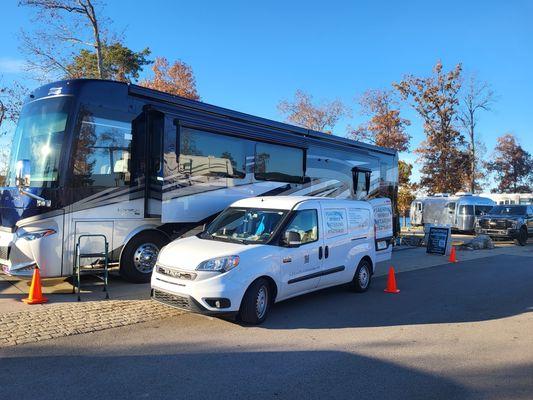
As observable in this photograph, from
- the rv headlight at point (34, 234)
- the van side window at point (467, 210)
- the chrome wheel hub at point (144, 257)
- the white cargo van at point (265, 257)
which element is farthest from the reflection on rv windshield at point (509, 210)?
the rv headlight at point (34, 234)

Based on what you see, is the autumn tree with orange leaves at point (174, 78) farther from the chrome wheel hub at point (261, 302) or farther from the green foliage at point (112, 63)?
the chrome wheel hub at point (261, 302)

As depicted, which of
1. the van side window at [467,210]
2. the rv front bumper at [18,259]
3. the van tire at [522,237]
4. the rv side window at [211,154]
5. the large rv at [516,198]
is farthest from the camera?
the large rv at [516,198]

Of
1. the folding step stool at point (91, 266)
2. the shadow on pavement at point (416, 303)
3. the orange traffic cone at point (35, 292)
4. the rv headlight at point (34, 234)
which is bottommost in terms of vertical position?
the shadow on pavement at point (416, 303)

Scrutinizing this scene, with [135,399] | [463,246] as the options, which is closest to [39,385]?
[135,399]

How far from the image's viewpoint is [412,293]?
9.16 meters

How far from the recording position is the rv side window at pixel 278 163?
37.7 ft

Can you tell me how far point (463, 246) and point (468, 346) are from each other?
1434 centimetres

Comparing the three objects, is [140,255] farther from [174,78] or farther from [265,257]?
[174,78]

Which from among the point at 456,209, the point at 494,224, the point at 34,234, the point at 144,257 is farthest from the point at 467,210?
the point at 34,234

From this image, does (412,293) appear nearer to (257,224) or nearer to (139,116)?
(257,224)

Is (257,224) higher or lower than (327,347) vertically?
higher

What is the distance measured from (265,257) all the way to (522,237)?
19067mm

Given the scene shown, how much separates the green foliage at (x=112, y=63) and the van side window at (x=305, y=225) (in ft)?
52.9

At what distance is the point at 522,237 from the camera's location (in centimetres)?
2142
